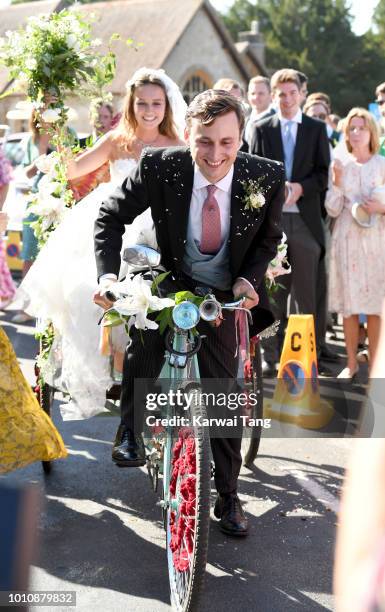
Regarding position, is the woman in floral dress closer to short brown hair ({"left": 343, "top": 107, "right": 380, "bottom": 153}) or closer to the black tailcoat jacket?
short brown hair ({"left": 343, "top": 107, "right": 380, "bottom": 153})

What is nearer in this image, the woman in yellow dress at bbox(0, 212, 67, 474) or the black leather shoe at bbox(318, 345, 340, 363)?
the woman in yellow dress at bbox(0, 212, 67, 474)

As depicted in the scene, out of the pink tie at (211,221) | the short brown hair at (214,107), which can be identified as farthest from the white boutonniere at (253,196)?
the short brown hair at (214,107)

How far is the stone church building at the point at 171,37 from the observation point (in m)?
44.4

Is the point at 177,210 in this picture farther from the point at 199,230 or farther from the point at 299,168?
the point at 299,168

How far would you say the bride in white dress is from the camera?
5.20 meters

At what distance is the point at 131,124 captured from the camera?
5.85 metres

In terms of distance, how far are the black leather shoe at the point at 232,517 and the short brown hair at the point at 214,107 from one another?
1.90 meters

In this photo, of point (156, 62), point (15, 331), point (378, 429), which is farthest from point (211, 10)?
point (378, 429)

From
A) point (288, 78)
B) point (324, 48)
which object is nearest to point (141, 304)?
point (288, 78)

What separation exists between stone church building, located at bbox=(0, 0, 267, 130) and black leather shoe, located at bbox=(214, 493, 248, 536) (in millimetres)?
38841

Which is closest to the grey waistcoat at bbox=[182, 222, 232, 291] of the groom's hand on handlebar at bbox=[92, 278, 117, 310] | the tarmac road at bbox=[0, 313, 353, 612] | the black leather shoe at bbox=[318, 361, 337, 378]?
the groom's hand on handlebar at bbox=[92, 278, 117, 310]

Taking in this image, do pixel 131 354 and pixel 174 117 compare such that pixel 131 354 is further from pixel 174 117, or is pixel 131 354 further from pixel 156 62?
pixel 156 62

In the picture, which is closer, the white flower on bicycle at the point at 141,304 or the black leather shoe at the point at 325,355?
the white flower on bicycle at the point at 141,304

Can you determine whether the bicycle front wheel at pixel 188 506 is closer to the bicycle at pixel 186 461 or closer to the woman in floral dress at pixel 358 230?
the bicycle at pixel 186 461
